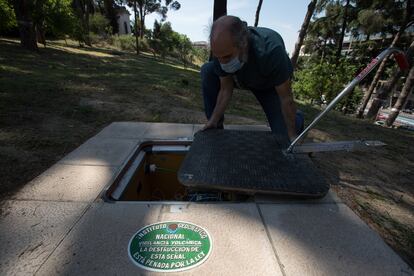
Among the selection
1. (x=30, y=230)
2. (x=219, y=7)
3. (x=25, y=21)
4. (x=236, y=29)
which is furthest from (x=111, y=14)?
(x=30, y=230)

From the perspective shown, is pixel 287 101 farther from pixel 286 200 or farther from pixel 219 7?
pixel 219 7

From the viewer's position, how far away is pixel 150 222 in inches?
45.3

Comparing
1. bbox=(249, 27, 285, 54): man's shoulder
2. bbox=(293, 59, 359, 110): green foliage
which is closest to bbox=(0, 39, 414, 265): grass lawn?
bbox=(249, 27, 285, 54): man's shoulder

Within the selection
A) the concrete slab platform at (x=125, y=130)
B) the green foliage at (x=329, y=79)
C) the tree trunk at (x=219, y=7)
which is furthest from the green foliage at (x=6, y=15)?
the green foliage at (x=329, y=79)

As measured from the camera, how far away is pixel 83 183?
1.48 meters

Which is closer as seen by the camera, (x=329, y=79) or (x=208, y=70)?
(x=208, y=70)

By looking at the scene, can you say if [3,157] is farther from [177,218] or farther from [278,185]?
[278,185]

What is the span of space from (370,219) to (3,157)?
2.51m

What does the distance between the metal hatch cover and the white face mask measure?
21.3 inches

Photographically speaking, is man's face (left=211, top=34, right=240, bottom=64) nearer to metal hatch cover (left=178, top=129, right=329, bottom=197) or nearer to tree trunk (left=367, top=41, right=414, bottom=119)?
metal hatch cover (left=178, top=129, right=329, bottom=197)

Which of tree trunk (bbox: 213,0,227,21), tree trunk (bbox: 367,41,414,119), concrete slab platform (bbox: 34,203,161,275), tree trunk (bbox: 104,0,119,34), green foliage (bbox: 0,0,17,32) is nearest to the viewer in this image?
concrete slab platform (bbox: 34,203,161,275)

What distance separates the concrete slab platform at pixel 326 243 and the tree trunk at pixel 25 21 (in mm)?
11114

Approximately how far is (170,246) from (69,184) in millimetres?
834

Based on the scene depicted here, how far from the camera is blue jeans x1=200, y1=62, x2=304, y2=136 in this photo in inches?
84.4
